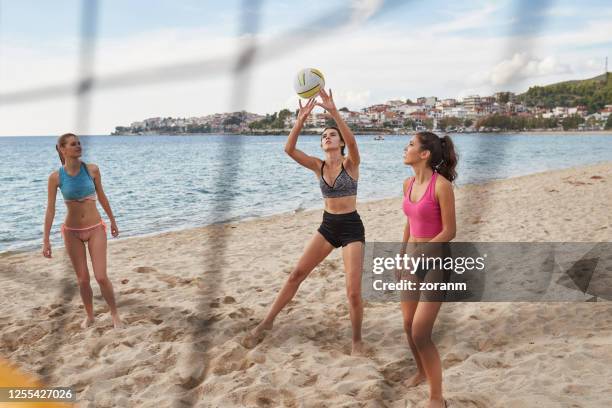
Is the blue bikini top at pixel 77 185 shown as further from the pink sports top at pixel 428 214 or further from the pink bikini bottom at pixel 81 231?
the pink sports top at pixel 428 214

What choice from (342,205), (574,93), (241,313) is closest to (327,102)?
(342,205)

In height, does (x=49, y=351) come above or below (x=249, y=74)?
below

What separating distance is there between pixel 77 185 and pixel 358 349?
2253mm

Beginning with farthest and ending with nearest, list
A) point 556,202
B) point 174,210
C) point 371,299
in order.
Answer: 1. point 174,210
2. point 556,202
3. point 371,299

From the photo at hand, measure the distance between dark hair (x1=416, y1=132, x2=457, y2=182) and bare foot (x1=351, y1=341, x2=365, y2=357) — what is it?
1.47 metres

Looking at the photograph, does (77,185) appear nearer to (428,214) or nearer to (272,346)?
(272,346)

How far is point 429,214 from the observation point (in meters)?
2.72

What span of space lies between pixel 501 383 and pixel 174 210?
15.1m

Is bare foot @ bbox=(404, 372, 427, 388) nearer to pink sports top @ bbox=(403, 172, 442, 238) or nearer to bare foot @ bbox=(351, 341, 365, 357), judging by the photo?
bare foot @ bbox=(351, 341, 365, 357)

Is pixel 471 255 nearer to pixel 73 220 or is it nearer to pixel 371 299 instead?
pixel 371 299

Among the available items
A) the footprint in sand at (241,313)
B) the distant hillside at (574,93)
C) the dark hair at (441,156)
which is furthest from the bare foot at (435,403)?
the distant hillside at (574,93)

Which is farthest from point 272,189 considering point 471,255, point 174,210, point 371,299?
point 371,299

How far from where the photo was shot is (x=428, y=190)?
2.72m

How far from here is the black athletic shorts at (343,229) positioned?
359 cm
